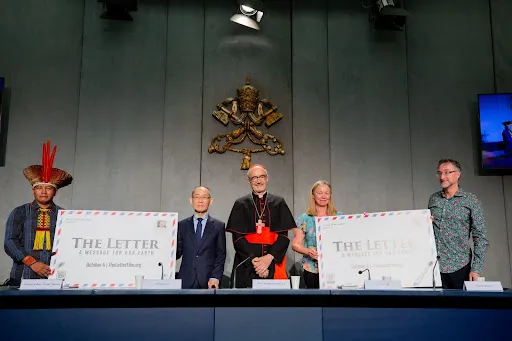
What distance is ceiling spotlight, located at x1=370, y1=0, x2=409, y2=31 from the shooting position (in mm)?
5570

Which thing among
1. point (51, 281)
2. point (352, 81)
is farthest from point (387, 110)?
point (51, 281)

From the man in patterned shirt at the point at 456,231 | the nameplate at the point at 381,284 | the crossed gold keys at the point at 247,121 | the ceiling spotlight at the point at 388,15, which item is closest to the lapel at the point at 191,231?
the nameplate at the point at 381,284

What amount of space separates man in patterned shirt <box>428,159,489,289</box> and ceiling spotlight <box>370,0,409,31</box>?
2.49 m

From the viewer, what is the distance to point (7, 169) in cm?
547

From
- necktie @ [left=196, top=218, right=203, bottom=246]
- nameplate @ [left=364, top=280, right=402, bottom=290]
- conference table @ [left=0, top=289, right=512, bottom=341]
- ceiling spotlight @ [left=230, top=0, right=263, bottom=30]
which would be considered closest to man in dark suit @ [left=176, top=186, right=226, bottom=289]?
necktie @ [left=196, top=218, right=203, bottom=246]

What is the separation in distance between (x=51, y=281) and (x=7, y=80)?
3.81 m

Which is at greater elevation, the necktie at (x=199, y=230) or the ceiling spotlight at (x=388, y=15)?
the ceiling spotlight at (x=388, y=15)

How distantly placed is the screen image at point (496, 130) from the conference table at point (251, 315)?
10.9ft

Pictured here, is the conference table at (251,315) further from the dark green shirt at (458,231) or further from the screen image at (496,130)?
the screen image at (496,130)

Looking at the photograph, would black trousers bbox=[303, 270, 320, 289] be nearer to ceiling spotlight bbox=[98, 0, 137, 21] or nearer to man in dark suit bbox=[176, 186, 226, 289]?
man in dark suit bbox=[176, 186, 226, 289]

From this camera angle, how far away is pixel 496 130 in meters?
5.57

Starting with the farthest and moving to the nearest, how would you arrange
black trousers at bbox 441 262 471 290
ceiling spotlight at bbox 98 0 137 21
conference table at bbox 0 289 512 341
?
1. ceiling spotlight at bbox 98 0 137 21
2. black trousers at bbox 441 262 471 290
3. conference table at bbox 0 289 512 341

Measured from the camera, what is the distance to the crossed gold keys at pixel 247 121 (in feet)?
18.7

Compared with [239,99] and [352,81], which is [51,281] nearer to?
[239,99]
